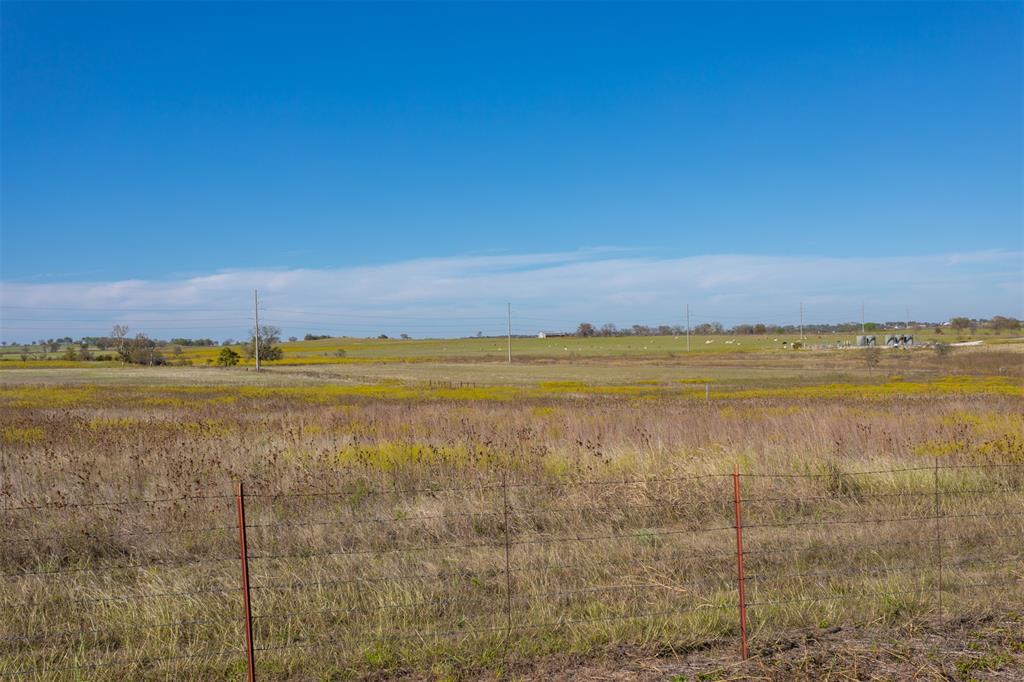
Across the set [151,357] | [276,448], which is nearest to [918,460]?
[276,448]

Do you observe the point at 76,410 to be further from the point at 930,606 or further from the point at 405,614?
the point at 930,606

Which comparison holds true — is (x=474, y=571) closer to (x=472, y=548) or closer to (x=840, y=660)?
(x=472, y=548)

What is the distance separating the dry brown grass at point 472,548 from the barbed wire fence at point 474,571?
3cm

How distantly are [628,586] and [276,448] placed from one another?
952cm

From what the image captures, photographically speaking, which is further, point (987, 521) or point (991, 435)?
point (991, 435)

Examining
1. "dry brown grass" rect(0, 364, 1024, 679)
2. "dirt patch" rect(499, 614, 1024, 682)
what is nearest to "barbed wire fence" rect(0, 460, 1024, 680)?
"dry brown grass" rect(0, 364, 1024, 679)

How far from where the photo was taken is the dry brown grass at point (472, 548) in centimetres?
609

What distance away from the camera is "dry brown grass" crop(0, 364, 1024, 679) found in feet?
20.0

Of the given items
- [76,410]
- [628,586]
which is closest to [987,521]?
[628,586]

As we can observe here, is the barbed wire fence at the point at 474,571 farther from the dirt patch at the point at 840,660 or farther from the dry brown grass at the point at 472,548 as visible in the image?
the dirt patch at the point at 840,660

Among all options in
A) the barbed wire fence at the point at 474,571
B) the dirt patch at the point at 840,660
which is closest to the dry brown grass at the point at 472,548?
the barbed wire fence at the point at 474,571

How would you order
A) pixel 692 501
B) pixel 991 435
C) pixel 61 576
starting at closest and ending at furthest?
pixel 61 576 < pixel 692 501 < pixel 991 435

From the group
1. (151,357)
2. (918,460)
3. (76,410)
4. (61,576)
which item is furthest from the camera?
(151,357)

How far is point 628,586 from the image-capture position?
23.1 ft
